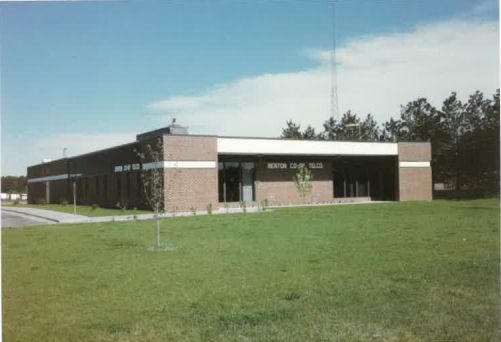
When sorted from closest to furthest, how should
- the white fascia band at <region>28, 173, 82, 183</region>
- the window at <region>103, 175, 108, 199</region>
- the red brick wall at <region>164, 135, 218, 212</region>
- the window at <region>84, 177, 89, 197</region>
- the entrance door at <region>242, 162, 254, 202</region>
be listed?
the red brick wall at <region>164, 135, 218, 212</region>
the entrance door at <region>242, 162, 254, 202</region>
the window at <region>103, 175, 108, 199</region>
the window at <region>84, 177, 89, 197</region>
the white fascia band at <region>28, 173, 82, 183</region>

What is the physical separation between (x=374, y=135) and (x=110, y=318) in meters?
66.3

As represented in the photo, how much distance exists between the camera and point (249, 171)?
36000 mm

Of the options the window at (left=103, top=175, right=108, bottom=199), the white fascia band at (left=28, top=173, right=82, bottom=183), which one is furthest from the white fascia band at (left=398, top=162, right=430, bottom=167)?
the white fascia band at (left=28, top=173, right=82, bottom=183)

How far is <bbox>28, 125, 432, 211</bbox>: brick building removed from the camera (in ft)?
100

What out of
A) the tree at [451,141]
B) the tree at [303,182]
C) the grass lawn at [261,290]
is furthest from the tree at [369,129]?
the grass lawn at [261,290]

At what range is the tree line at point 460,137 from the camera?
4425 centimetres

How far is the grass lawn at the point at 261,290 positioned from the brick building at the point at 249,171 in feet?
53.2

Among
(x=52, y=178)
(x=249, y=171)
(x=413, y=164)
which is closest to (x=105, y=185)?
(x=249, y=171)

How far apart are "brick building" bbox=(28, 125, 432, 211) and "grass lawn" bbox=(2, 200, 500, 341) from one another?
16.2m

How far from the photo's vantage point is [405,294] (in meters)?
7.19

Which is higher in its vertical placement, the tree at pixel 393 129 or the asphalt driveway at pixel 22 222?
the tree at pixel 393 129

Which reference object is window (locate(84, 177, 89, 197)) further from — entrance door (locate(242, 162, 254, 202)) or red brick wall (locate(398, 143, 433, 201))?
red brick wall (locate(398, 143, 433, 201))

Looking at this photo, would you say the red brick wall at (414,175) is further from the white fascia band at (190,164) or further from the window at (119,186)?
the window at (119,186)

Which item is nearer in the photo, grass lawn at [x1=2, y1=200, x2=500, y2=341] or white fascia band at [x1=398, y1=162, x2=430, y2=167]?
grass lawn at [x1=2, y1=200, x2=500, y2=341]
